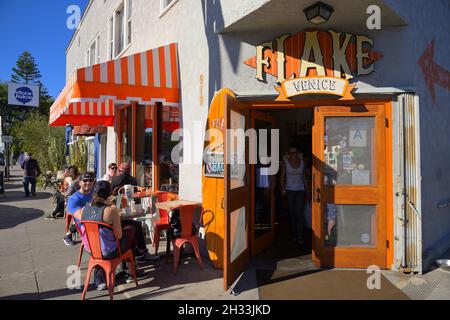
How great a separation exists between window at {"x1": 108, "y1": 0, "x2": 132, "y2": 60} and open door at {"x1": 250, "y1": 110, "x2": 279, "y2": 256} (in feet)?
17.9

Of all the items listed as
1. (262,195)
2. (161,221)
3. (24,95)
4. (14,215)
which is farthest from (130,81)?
(24,95)

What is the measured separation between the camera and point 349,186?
507 centimetres

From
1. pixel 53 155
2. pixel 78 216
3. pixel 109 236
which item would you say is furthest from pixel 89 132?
pixel 109 236

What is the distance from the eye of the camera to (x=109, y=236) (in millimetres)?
3994

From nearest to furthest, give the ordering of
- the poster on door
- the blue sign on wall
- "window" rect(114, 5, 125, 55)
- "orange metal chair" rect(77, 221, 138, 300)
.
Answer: "orange metal chair" rect(77, 221, 138, 300) → the poster on door → "window" rect(114, 5, 125, 55) → the blue sign on wall

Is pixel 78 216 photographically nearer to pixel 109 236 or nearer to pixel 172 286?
pixel 109 236

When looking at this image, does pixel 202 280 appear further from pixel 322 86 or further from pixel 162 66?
pixel 162 66

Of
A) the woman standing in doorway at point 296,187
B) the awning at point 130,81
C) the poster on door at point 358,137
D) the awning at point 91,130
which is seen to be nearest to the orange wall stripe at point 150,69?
the awning at point 130,81

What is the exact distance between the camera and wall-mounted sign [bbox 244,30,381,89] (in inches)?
194

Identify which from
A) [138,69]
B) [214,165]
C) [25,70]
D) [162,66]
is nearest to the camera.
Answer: [214,165]

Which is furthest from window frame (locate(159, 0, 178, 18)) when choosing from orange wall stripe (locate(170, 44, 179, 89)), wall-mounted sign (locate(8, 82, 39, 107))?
wall-mounted sign (locate(8, 82, 39, 107))

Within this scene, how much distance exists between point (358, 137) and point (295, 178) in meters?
1.54

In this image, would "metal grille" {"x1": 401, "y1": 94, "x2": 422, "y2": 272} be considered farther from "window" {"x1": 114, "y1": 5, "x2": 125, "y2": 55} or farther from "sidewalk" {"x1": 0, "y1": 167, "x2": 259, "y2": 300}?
"window" {"x1": 114, "y1": 5, "x2": 125, "y2": 55}
